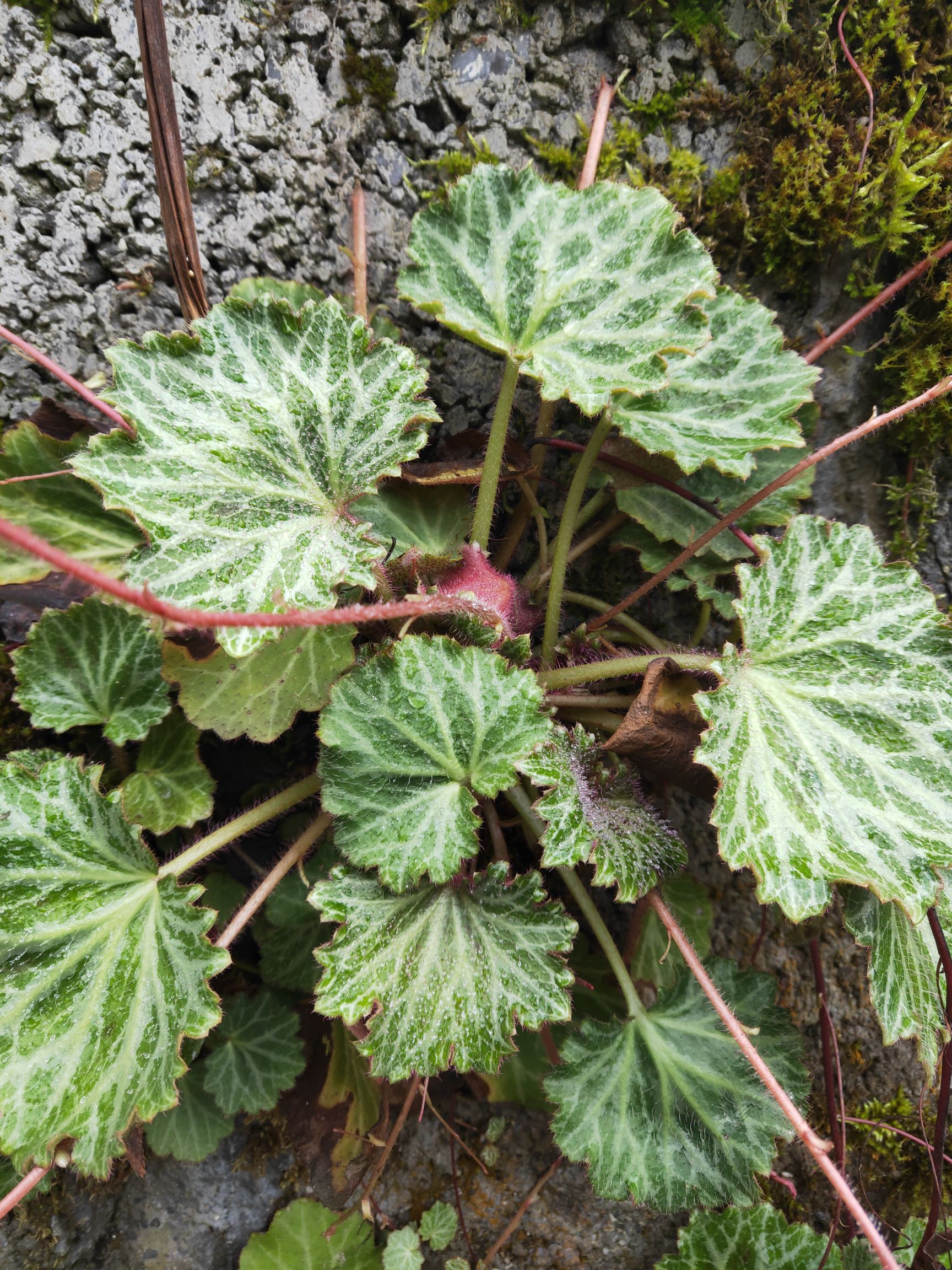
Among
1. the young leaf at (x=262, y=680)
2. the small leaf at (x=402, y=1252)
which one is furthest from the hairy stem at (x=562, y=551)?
the small leaf at (x=402, y=1252)

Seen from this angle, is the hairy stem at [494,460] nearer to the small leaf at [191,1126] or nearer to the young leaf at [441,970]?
the young leaf at [441,970]

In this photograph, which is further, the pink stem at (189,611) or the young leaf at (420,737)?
the young leaf at (420,737)

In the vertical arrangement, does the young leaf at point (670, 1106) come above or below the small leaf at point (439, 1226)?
above

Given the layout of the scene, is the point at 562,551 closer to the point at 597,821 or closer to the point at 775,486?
the point at 775,486

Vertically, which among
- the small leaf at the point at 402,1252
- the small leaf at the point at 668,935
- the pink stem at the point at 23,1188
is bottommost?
the small leaf at the point at 402,1252

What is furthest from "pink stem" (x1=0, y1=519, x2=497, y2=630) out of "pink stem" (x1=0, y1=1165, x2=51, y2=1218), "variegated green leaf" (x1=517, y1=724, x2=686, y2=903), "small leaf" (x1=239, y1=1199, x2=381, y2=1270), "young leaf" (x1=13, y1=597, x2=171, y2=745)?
"small leaf" (x1=239, y1=1199, x2=381, y2=1270)

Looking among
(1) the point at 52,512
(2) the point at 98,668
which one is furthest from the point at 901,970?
(1) the point at 52,512
